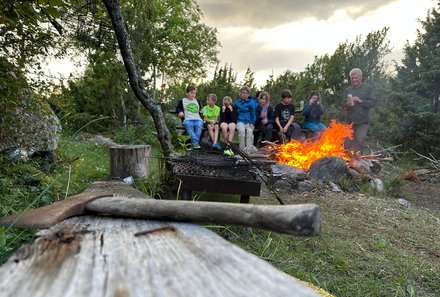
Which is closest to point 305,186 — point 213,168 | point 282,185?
point 282,185

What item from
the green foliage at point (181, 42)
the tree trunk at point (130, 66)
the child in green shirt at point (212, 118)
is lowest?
the child in green shirt at point (212, 118)

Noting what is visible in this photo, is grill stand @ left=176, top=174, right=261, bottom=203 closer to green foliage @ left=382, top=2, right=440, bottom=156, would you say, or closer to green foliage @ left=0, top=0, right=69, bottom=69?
green foliage @ left=0, top=0, right=69, bottom=69

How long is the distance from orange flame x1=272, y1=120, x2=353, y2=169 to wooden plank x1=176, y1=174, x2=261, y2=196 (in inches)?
157

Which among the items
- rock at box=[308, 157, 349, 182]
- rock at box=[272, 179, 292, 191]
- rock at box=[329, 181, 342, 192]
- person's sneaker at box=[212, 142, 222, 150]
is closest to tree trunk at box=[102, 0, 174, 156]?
rock at box=[272, 179, 292, 191]

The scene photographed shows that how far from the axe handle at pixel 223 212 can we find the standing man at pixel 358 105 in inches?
355

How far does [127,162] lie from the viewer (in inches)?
193

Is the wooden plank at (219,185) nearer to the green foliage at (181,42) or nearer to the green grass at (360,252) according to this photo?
the green grass at (360,252)

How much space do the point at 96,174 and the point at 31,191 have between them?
64.8 inches

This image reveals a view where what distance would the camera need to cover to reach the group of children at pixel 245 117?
30.6 feet

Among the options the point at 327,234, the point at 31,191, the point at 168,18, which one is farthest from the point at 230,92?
the point at 168,18

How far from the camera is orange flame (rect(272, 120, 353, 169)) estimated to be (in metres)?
8.29

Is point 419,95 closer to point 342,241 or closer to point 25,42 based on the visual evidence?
point 342,241

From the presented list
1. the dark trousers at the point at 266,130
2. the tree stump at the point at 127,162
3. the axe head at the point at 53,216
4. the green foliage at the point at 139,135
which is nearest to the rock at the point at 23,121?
the tree stump at the point at 127,162

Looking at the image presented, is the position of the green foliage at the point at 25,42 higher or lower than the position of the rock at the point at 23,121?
higher
